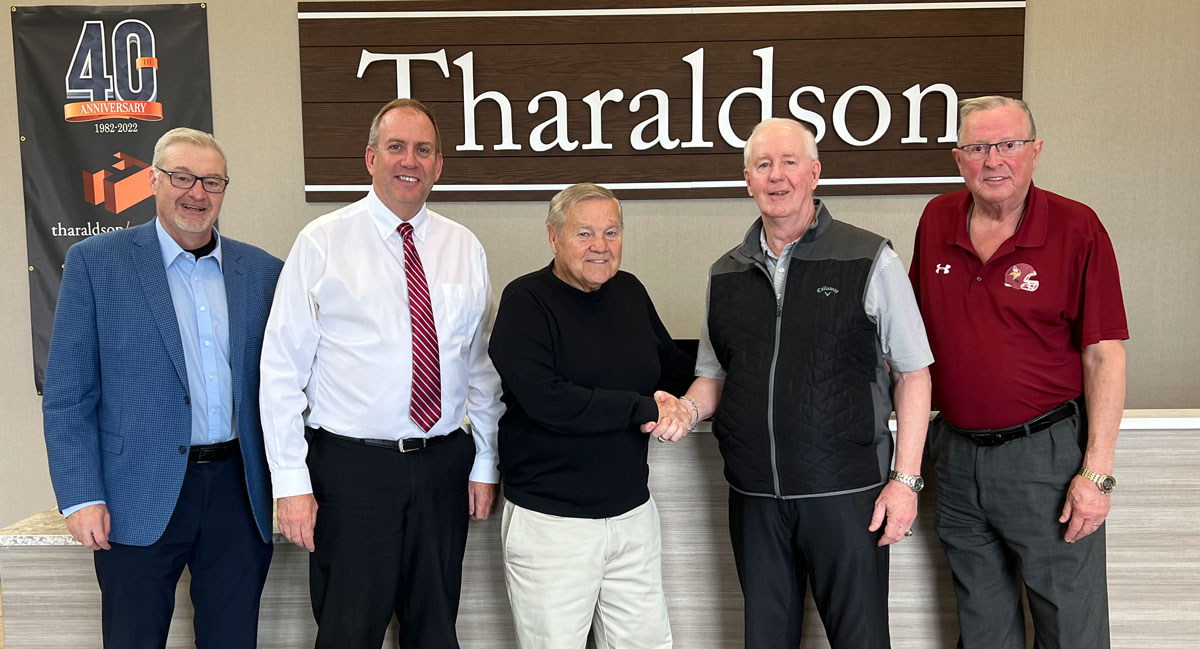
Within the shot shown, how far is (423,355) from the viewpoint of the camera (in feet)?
6.66

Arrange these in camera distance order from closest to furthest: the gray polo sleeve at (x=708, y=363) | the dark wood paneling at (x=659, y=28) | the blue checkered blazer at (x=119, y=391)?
the blue checkered blazer at (x=119, y=391)
the gray polo sleeve at (x=708, y=363)
the dark wood paneling at (x=659, y=28)

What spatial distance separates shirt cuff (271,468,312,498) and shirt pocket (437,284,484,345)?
458 millimetres

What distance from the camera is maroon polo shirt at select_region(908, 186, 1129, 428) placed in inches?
76.2

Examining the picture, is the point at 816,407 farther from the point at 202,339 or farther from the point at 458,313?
the point at 202,339

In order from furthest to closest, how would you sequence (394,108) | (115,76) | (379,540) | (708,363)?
1. (115,76)
2. (708,363)
3. (394,108)
4. (379,540)

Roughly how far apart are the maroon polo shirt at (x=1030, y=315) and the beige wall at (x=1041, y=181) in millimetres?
1712

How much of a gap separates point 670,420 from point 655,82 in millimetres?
2080

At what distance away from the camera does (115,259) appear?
1.91 m

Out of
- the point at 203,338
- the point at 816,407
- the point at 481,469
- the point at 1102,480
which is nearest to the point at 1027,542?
the point at 1102,480

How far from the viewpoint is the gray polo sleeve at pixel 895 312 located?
1.87 metres

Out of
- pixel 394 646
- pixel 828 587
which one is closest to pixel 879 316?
pixel 828 587

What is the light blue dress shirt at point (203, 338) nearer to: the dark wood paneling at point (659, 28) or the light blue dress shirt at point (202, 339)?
the light blue dress shirt at point (202, 339)

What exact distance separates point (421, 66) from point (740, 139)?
140 cm

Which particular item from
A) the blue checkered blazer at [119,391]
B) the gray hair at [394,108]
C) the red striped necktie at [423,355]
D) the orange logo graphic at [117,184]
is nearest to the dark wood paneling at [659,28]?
the orange logo graphic at [117,184]
